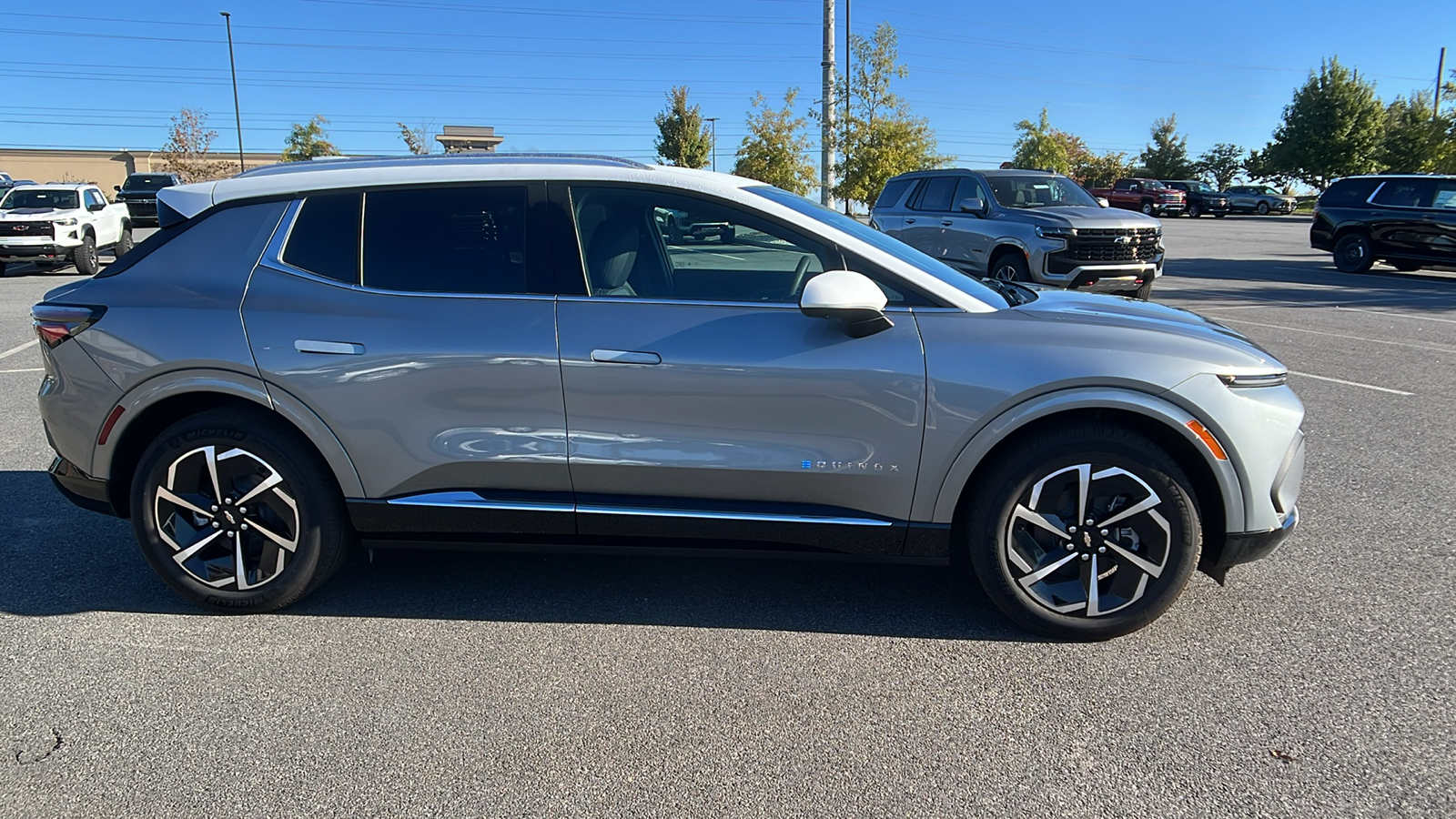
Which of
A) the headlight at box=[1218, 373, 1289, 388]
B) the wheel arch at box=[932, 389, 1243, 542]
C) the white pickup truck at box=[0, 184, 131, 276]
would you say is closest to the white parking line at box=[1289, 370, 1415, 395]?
the headlight at box=[1218, 373, 1289, 388]

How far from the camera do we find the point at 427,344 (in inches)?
137

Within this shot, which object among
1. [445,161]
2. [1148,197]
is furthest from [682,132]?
[445,161]

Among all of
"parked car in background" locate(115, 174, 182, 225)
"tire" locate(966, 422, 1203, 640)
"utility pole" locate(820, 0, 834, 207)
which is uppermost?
"utility pole" locate(820, 0, 834, 207)

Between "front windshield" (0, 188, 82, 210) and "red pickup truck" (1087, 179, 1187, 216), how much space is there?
129ft

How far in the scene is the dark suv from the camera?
17.2m

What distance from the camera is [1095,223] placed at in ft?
39.3

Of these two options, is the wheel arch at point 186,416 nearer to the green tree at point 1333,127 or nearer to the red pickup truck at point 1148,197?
the red pickup truck at point 1148,197

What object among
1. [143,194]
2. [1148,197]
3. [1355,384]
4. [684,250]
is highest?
[143,194]

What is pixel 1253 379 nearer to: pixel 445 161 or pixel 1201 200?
pixel 445 161

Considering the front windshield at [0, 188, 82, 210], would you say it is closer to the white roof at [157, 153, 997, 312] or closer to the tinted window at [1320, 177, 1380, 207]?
the white roof at [157, 153, 997, 312]

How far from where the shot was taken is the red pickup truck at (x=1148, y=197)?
44.3 metres

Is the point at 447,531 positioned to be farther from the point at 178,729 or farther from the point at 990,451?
the point at 990,451

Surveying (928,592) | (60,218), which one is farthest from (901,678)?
(60,218)

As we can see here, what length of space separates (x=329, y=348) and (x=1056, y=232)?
1031 centimetres
